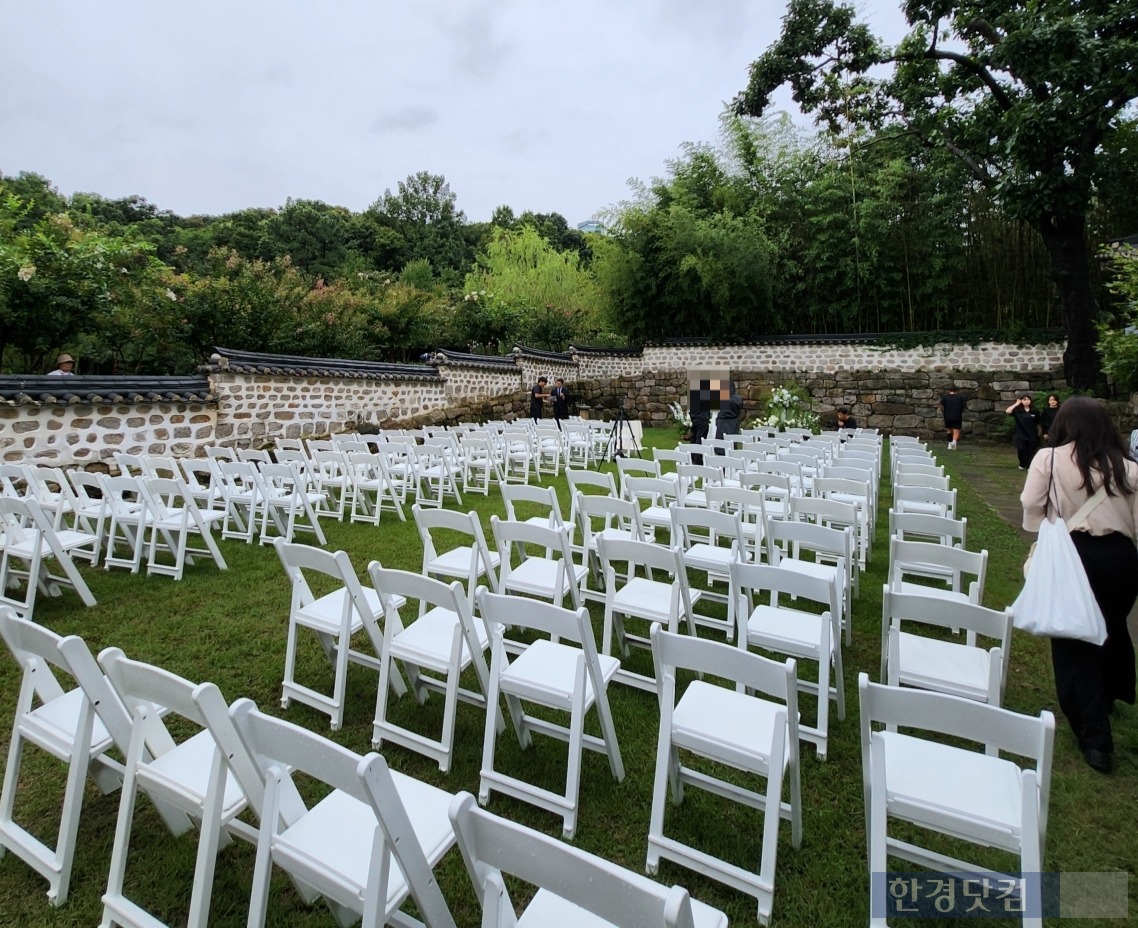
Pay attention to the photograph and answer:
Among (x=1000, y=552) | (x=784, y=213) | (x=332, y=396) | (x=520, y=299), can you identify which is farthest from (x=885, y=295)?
(x=332, y=396)

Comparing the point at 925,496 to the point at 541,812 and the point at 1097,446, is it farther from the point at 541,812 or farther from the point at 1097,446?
the point at 541,812

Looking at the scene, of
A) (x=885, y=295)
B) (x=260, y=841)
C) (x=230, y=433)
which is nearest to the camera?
(x=260, y=841)

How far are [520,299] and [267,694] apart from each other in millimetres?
17347

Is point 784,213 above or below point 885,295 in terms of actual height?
above

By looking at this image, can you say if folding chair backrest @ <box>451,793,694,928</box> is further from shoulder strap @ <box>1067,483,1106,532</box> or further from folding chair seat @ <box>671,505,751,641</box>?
shoulder strap @ <box>1067,483,1106,532</box>

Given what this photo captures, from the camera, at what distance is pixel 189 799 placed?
1506 millimetres

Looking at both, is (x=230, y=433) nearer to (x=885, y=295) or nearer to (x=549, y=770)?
(x=549, y=770)

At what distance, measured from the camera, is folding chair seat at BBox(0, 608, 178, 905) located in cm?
157

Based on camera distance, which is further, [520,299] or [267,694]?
[520,299]

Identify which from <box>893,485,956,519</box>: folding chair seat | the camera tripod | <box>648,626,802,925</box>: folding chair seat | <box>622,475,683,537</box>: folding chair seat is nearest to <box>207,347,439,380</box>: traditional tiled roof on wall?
the camera tripod

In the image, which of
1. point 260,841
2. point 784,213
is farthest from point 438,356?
point 260,841

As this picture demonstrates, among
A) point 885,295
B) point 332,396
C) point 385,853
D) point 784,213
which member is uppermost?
point 784,213

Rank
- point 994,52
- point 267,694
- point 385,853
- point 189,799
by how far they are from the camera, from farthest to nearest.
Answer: point 994,52, point 267,694, point 189,799, point 385,853

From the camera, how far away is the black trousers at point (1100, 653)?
7.14ft
